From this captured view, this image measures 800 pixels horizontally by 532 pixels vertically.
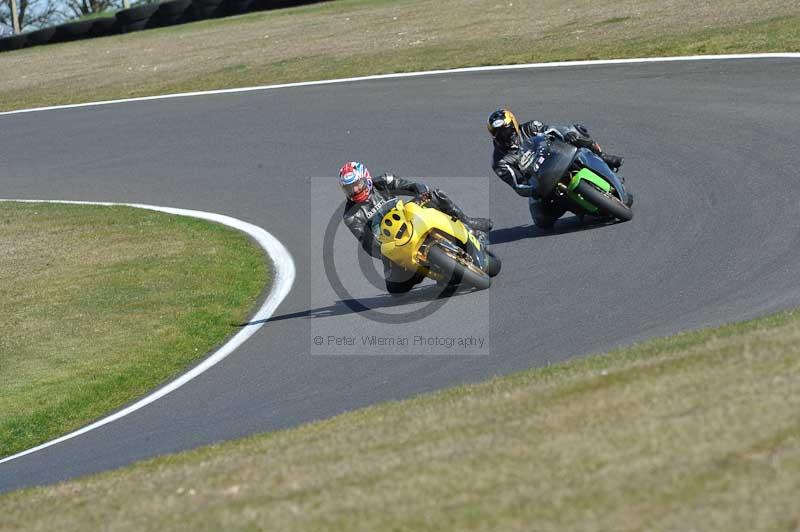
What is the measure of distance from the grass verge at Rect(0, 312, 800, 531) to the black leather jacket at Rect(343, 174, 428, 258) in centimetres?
381

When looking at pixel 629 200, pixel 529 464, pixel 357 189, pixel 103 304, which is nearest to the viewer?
pixel 529 464

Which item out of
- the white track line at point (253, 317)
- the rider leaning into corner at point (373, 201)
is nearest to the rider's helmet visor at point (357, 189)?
the rider leaning into corner at point (373, 201)

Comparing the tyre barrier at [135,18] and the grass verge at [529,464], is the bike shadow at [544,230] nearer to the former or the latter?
the grass verge at [529,464]

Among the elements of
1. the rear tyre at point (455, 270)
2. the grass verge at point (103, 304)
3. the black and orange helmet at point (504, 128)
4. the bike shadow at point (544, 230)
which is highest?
the black and orange helmet at point (504, 128)

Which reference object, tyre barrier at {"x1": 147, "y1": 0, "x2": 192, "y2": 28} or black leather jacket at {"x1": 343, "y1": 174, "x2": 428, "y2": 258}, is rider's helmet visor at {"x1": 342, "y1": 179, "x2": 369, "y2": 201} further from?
tyre barrier at {"x1": 147, "y1": 0, "x2": 192, "y2": 28}

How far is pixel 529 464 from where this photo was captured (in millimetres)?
5262

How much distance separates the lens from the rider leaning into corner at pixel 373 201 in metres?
10.9

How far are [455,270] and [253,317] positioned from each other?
2.37 metres

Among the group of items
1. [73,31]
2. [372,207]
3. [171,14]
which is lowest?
[73,31]

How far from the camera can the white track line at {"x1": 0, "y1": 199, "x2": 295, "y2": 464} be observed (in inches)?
376

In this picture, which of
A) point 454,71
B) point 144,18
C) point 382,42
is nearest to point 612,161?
point 454,71

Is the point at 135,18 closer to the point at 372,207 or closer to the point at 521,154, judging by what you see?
the point at 521,154

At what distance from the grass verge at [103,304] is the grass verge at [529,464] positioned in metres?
3.12

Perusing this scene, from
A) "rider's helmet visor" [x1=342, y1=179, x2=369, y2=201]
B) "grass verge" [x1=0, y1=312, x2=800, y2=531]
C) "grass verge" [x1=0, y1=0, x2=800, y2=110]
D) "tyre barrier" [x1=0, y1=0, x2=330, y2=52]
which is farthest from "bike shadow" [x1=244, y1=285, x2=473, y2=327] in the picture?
"tyre barrier" [x1=0, y1=0, x2=330, y2=52]
